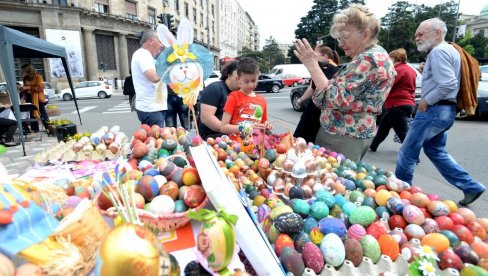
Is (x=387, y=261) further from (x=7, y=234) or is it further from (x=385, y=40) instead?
(x=385, y=40)

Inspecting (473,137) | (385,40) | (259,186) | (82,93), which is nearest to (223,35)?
(385,40)

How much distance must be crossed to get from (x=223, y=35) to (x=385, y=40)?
108ft

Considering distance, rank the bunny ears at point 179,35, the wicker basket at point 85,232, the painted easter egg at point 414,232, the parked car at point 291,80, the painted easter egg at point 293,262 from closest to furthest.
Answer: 1. the wicker basket at point 85,232
2. the painted easter egg at point 293,262
3. the painted easter egg at point 414,232
4. the bunny ears at point 179,35
5. the parked car at point 291,80

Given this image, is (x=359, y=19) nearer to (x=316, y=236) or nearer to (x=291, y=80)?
(x=316, y=236)

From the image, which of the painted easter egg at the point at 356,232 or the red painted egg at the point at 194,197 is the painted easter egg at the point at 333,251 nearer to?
the painted easter egg at the point at 356,232

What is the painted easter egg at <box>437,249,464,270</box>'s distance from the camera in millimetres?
1039

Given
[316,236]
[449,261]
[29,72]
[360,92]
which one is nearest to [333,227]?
[316,236]

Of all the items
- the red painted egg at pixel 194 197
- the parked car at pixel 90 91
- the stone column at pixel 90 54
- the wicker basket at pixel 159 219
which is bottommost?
the parked car at pixel 90 91

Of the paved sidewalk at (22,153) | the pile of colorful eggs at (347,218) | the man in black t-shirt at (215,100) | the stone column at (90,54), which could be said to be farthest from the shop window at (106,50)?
the pile of colorful eggs at (347,218)

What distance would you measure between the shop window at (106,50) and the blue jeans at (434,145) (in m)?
27.4

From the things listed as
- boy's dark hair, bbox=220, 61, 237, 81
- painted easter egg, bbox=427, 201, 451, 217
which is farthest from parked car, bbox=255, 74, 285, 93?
painted easter egg, bbox=427, 201, 451, 217

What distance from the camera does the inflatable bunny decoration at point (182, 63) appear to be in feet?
5.83

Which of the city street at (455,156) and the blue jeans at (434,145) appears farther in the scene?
the city street at (455,156)

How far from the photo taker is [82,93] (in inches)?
748
